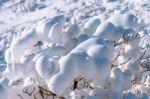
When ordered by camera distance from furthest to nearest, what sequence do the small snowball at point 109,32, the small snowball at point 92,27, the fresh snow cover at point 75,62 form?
the small snowball at point 92,27 < the small snowball at point 109,32 < the fresh snow cover at point 75,62

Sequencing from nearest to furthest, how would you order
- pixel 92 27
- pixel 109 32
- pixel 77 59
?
pixel 77 59
pixel 109 32
pixel 92 27

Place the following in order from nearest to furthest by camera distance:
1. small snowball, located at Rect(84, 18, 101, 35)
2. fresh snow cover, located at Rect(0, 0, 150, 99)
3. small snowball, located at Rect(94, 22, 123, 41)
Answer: fresh snow cover, located at Rect(0, 0, 150, 99), small snowball, located at Rect(94, 22, 123, 41), small snowball, located at Rect(84, 18, 101, 35)

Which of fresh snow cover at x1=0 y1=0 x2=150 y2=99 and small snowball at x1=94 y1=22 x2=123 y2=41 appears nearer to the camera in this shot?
fresh snow cover at x1=0 y1=0 x2=150 y2=99

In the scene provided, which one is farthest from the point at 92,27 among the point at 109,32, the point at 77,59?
the point at 77,59

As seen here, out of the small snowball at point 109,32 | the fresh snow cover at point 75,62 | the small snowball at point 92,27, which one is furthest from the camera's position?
the small snowball at point 92,27

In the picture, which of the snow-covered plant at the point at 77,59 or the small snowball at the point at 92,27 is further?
the small snowball at the point at 92,27

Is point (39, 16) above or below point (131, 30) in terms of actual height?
below

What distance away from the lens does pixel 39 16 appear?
9281 millimetres

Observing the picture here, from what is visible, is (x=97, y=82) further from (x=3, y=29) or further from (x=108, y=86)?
(x=3, y=29)

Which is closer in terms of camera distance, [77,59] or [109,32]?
[77,59]

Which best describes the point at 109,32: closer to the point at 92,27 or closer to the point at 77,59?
the point at 92,27

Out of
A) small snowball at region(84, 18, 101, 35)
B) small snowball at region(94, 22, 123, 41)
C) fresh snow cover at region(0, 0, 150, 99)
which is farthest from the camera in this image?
small snowball at region(84, 18, 101, 35)

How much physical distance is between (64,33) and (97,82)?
10.5 inches

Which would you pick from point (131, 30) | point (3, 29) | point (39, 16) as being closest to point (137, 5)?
point (39, 16)
